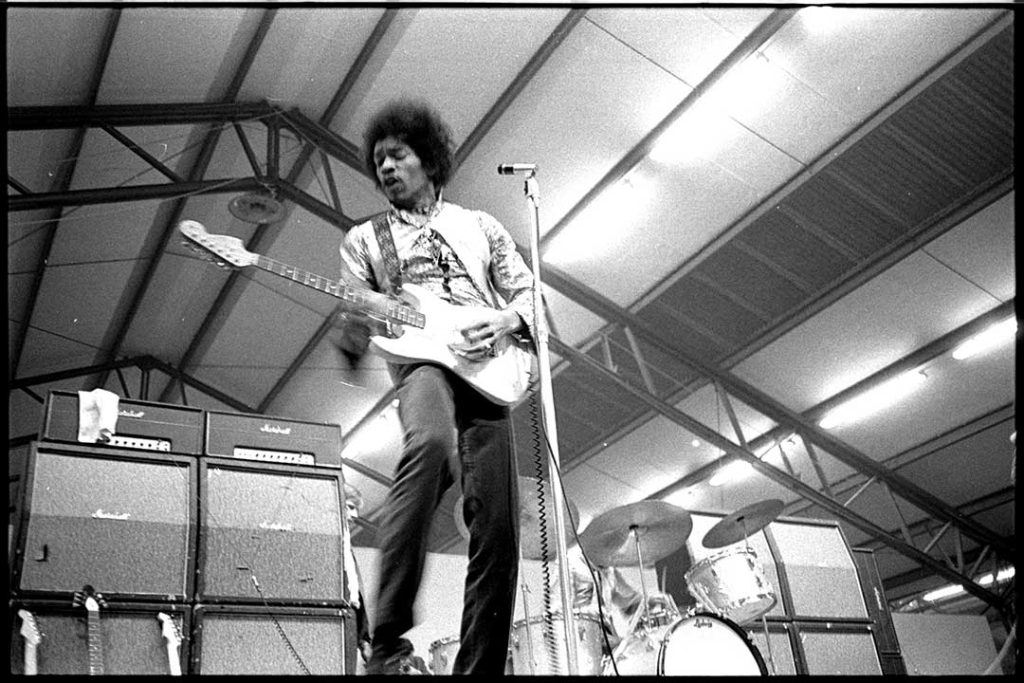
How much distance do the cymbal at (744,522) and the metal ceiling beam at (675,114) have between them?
136cm

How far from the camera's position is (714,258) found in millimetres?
4934

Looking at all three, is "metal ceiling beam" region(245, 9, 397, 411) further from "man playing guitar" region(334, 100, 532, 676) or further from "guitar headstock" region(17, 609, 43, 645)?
"guitar headstock" region(17, 609, 43, 645)

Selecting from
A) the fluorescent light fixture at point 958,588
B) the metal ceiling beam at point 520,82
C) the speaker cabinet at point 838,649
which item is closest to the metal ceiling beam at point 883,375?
the speaker cabinet at point 838,649

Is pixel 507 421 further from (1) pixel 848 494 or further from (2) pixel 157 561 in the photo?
(1) pixel 848 494

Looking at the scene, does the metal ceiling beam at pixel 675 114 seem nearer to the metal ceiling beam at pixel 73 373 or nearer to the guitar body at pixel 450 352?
the metal ceiling beam at pixel 73 373

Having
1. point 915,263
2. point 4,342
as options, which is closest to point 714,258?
Result: point 915,263

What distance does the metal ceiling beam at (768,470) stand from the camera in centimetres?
473

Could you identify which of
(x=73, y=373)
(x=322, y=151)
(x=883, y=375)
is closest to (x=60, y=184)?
(x=73, y=373)

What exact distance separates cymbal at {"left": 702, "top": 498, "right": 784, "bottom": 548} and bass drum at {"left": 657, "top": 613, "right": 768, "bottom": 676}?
1.85 feet

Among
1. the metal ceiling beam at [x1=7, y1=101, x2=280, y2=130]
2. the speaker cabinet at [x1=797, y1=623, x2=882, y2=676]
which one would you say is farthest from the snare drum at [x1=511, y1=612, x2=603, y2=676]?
the metal ceiling beam at [x1=7, y1=101, x2=280, y2=130]

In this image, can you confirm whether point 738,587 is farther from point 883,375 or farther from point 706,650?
point 883,375

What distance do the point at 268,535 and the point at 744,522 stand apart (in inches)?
89.5

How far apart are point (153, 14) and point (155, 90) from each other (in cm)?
41

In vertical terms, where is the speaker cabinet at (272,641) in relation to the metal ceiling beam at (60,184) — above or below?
below
